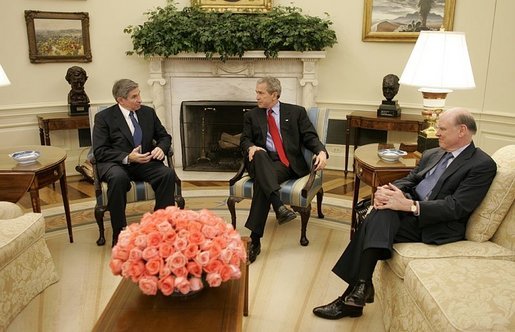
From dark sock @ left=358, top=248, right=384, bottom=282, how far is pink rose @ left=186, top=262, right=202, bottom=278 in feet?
3.29

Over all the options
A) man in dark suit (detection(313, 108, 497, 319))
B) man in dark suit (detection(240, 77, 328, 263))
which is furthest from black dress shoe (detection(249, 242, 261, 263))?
man in dark suit (detection(313, 108, 497, 319))

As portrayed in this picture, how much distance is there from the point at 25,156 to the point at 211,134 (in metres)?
2.68

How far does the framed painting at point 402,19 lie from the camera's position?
15.4ft

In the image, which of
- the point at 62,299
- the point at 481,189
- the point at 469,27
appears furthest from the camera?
the point at 469,27

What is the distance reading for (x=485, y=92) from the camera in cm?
461

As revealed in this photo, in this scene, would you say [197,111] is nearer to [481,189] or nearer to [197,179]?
[197,179]

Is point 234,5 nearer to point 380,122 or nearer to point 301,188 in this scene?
point 380,122

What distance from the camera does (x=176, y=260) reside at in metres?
1.70

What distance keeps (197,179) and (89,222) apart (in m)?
1.49

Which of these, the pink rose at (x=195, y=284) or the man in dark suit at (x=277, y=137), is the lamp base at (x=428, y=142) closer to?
the man in dark suit at (x=277, y=137)

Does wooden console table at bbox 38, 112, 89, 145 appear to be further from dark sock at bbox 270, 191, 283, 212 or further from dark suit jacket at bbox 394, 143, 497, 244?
dark suit jacket at bbox 394, 143, 497, 244

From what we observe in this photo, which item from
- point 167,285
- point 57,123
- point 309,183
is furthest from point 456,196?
point 57,123

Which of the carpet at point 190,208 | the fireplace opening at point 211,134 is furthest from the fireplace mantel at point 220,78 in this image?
the carpet at point 190,208

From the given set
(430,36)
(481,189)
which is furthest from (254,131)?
(481,189)
